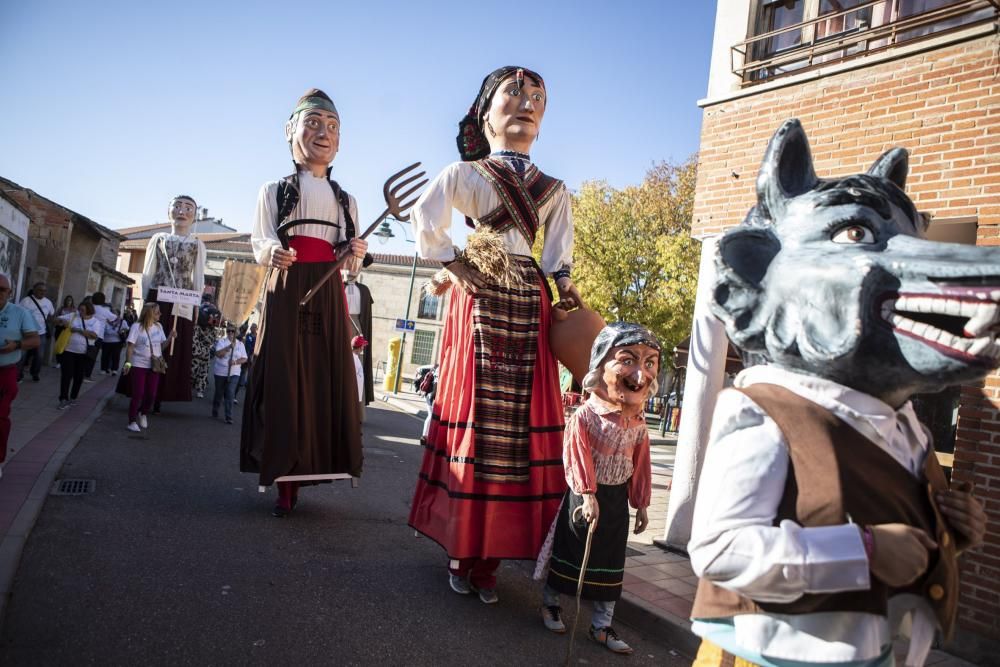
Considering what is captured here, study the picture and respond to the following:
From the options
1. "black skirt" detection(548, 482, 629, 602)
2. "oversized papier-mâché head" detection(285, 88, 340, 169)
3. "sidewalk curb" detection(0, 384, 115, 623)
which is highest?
"oversized papier-mâché head" detection(285, 88, 340, 169)

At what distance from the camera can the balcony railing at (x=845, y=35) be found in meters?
5.06

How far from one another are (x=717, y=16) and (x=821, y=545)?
20.2 ft

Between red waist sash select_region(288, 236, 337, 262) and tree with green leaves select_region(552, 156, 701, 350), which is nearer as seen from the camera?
red waist sash select_region(288, 236, 337, 262)

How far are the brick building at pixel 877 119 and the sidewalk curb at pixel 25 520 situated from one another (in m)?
4.09

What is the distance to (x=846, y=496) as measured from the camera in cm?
146

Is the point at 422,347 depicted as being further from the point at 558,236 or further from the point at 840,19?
the point at 558,236

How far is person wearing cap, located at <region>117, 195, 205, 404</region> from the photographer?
9023 mm

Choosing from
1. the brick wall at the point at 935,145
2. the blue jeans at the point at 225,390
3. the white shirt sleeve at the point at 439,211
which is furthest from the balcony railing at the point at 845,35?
the blue jeans at the point at 225,390

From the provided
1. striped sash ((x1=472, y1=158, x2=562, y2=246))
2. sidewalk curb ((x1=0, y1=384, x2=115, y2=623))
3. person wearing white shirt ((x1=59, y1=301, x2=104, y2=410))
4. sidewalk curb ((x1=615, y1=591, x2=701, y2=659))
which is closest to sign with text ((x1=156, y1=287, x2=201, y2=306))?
person wearing white shirt ((x1=59, y1=301, x2=104, y2=410))

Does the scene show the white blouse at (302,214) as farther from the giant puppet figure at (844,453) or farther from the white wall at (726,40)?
the giant puppet figure at (844,453)

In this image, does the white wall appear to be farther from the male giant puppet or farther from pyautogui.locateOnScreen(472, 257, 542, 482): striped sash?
the male giant puppet

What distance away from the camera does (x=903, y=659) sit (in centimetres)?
167

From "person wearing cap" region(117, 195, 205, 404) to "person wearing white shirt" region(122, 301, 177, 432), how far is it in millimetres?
296

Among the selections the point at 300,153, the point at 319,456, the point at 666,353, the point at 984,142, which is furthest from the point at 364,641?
the point at 666,353
